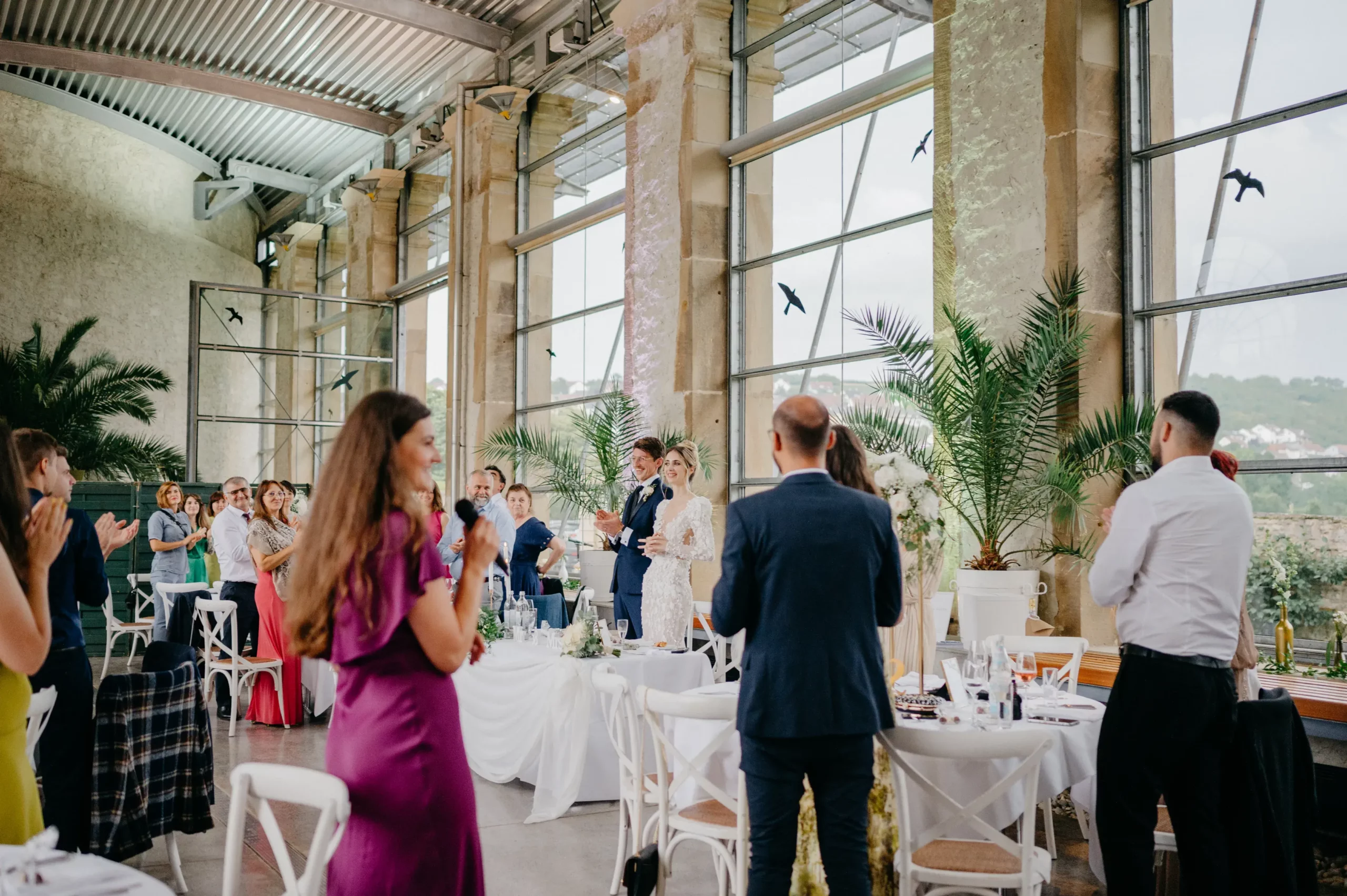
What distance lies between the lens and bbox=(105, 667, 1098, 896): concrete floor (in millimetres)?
4324

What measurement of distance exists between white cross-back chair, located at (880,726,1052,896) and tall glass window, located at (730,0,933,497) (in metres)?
5.64

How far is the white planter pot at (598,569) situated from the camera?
9.87m

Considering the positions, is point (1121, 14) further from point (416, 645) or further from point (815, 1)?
point (416, 645)

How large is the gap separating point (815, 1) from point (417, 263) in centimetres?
847

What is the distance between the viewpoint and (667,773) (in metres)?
3.65

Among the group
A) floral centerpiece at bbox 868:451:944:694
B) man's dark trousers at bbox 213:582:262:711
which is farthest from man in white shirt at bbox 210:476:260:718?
floral centerpiece at bbox 868:451:944:694

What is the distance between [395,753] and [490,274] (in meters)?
12.0

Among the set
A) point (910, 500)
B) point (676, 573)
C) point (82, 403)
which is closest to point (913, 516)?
point (910, 500)

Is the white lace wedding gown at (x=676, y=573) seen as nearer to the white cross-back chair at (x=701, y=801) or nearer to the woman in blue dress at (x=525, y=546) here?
the white cross-back chair at (x=701, y=801)

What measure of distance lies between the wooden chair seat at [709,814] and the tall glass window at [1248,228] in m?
3.96

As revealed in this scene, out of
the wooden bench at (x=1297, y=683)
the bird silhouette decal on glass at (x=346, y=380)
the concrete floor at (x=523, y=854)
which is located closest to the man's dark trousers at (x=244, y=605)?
the concrete floor at (x=523, y=854)

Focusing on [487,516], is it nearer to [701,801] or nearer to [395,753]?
[701,801]

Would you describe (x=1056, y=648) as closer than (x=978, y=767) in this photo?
No

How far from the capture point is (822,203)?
380 inches
